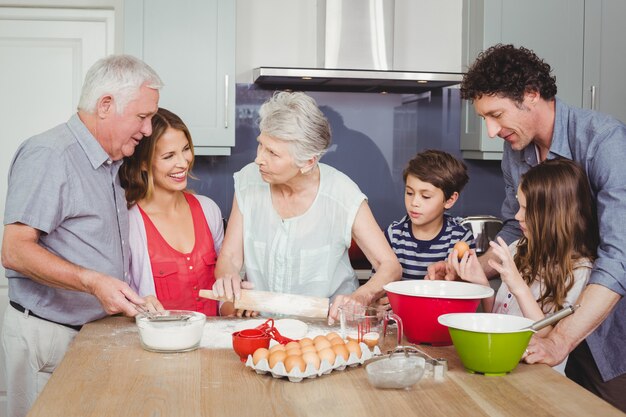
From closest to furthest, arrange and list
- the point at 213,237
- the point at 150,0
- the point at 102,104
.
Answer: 1. the point at 102,104
2. the point at 213,237
3. the point at 150,0

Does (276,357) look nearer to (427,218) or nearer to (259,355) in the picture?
(259,355)

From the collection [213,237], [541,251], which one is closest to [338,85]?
[213,237]

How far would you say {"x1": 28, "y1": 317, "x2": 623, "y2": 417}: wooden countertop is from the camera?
1412 millimetres

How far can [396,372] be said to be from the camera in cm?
150

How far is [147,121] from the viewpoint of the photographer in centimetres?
235

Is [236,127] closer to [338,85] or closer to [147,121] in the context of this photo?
[338,85]

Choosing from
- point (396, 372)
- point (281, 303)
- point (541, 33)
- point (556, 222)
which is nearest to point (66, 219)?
point (281, 303)

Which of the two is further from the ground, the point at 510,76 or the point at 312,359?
the point at 510,76

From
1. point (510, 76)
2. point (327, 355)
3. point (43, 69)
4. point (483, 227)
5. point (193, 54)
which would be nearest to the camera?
point (327, 355)

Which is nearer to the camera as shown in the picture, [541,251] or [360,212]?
[541,251]

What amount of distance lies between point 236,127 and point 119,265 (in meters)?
1.61

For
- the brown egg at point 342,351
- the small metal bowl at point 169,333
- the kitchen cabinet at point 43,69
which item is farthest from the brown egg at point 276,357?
the kitchen cabinet at point 43,69

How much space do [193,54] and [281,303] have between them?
1707 millimetres

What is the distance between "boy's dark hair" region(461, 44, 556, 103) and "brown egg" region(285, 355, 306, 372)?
39.5 inches
